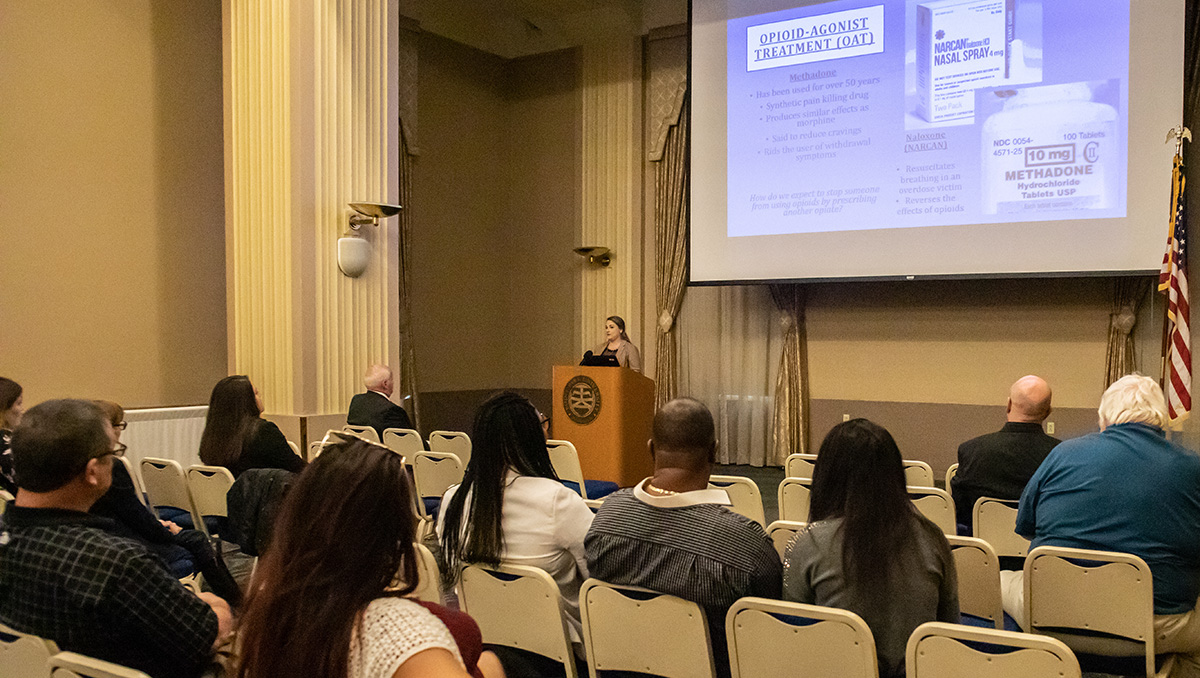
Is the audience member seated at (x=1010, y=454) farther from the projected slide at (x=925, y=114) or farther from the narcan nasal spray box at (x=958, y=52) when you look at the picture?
the narcan nasal spray box at (x=958, y=52)

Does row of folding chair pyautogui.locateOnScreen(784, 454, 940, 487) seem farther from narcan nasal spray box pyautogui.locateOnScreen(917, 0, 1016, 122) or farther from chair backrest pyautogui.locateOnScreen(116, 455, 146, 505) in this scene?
narcan nasal spray box pyautogui.locateOnScreen(917, 0, 1016, 122)

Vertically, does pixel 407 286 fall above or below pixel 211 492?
above

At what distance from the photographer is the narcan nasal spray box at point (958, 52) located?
641 centimetres

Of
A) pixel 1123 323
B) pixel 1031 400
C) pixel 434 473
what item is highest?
pixel 1123 323

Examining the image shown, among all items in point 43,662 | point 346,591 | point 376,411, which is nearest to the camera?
point 346,591

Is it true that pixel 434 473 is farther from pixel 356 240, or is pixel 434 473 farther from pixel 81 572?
pixel 356 240

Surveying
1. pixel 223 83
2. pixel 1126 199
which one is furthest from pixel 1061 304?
pixel 223 83

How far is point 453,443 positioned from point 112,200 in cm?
361

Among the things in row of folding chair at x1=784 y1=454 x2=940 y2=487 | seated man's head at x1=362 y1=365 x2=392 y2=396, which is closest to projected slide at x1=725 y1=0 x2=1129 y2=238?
row of folding chair at x1=784 y1=454 x2=940 y2=487

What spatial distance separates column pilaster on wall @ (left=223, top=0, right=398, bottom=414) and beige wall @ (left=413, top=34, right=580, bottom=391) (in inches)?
97.0

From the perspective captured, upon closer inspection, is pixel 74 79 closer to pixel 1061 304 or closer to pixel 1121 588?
pixel 1121 588

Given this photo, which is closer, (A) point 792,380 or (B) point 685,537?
(B) point 685,537

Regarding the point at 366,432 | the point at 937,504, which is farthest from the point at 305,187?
the point at 937,504

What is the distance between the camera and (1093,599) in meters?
2.36
